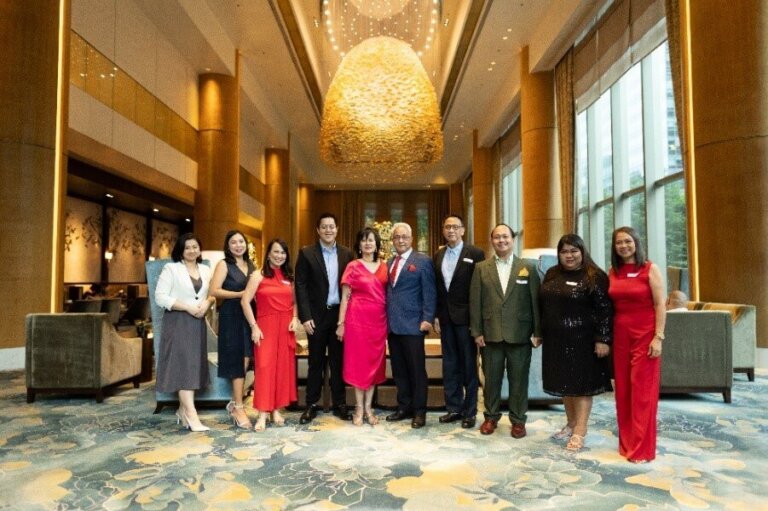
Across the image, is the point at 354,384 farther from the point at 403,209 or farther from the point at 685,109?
the point at 403,209

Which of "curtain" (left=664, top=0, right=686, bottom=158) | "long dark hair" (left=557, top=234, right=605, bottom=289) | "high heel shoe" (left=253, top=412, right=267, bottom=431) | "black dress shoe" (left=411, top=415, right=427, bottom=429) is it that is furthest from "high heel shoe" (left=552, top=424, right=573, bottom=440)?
"curtain" (left=664, top=0, right=686, bottom=158)

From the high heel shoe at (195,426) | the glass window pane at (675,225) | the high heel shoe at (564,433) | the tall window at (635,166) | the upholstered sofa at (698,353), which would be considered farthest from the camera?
the tall window at (635,166)

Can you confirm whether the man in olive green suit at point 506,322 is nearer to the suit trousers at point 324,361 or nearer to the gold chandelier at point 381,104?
the suit trousers at point 324,361

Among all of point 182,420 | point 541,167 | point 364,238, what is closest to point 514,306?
point 364,238

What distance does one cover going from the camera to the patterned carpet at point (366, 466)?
2.70 metres

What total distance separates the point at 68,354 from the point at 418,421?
339 centimetres

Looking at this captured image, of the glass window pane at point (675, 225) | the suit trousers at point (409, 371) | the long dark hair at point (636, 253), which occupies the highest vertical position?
the glass window pane at point (675, 225)

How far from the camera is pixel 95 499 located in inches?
107

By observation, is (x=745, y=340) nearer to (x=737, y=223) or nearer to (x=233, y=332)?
(x=737, y=223)

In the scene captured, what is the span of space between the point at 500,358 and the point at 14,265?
20.3 feet

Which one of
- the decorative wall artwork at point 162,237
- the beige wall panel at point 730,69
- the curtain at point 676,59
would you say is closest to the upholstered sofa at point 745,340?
the beige wall panel at point 730,69

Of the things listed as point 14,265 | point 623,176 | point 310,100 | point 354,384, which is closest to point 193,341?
point 354,384

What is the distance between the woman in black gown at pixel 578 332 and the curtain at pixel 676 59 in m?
4.59

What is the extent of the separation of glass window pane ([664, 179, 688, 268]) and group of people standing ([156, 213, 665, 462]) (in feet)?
17.9
